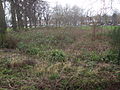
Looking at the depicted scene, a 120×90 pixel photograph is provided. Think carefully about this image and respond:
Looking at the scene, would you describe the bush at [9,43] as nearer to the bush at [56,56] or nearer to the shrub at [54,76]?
the bush at [56,56]

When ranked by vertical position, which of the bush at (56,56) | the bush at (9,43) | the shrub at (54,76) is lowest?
the shrub at (54,76)

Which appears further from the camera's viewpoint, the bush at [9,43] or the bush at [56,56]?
the bush at [9,43]

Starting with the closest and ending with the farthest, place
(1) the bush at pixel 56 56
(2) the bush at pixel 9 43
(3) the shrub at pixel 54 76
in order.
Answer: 1. (3) the shrub at pixel 54 76
2. (1) the bush at pixel 56 56
3. (2) the bush at pixel 9 43

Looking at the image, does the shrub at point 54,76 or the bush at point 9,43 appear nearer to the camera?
the shrub at point 54,76

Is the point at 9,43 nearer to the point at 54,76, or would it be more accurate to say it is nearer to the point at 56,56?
the point at 56,56

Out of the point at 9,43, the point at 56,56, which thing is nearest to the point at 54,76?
the point at 56,56

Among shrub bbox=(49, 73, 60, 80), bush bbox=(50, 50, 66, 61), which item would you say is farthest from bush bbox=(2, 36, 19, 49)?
shrub bbox=(49, 73, 60, 80)

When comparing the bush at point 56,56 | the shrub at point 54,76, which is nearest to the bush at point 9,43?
the bush at point 56,56

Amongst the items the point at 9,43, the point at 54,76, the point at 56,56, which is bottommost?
the point at 54,76

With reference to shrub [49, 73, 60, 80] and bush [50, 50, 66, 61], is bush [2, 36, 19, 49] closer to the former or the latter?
bush [50, 50, 66, 61]

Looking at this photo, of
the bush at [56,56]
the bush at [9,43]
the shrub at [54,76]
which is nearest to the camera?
the shrub at [54,76]

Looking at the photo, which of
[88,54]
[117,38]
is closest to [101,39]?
[88,54]

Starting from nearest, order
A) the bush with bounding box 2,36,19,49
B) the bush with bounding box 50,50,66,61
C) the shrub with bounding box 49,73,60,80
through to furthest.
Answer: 1. the shrub with bounding box 49,73,60,80
2. the bush with bounding box 50,50,66,61
3. the bush with bounding box 2,36,19,49

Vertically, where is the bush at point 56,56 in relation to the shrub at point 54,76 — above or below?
above
